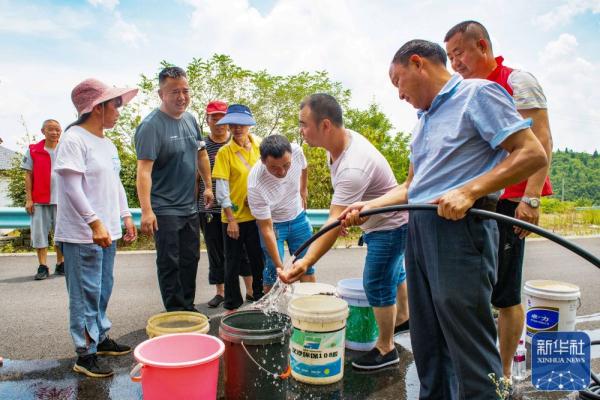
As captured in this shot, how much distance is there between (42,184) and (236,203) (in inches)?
131

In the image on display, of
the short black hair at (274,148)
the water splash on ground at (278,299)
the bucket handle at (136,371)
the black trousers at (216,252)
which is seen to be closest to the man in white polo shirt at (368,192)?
the short black hair at (274,148)

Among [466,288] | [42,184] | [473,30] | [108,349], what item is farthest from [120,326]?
[473,30]

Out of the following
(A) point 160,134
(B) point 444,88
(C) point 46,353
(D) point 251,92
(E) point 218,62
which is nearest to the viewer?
(B) point 444,88

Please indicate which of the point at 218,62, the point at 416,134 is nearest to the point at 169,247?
the point at 416,134

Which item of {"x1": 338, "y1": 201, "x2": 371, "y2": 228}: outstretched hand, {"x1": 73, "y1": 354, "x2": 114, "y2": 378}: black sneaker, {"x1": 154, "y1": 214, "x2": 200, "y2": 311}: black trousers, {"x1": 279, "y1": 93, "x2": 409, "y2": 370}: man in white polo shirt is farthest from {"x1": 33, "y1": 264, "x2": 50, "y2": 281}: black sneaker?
{"x1": 338, "y1": 201, "x2": 371, "y2": 228}: outstretched hand

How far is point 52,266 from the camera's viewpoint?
6.79m

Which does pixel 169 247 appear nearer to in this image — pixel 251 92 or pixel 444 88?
pixel 444 88

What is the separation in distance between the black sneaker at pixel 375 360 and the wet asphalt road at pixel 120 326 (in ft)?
0.18

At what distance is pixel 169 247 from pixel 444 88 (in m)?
2.76

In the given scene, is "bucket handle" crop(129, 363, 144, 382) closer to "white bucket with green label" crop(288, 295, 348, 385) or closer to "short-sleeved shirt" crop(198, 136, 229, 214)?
"white bucket with green label" crop(288, 295, 348, 385)

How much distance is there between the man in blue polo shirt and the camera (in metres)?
2.02

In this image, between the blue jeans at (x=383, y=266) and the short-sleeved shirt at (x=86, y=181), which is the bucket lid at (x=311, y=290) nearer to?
the blue jeans at (x=383, y=266)

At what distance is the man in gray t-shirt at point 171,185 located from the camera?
3953 millimetres

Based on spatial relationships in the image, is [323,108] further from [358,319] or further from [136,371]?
[136,371]
